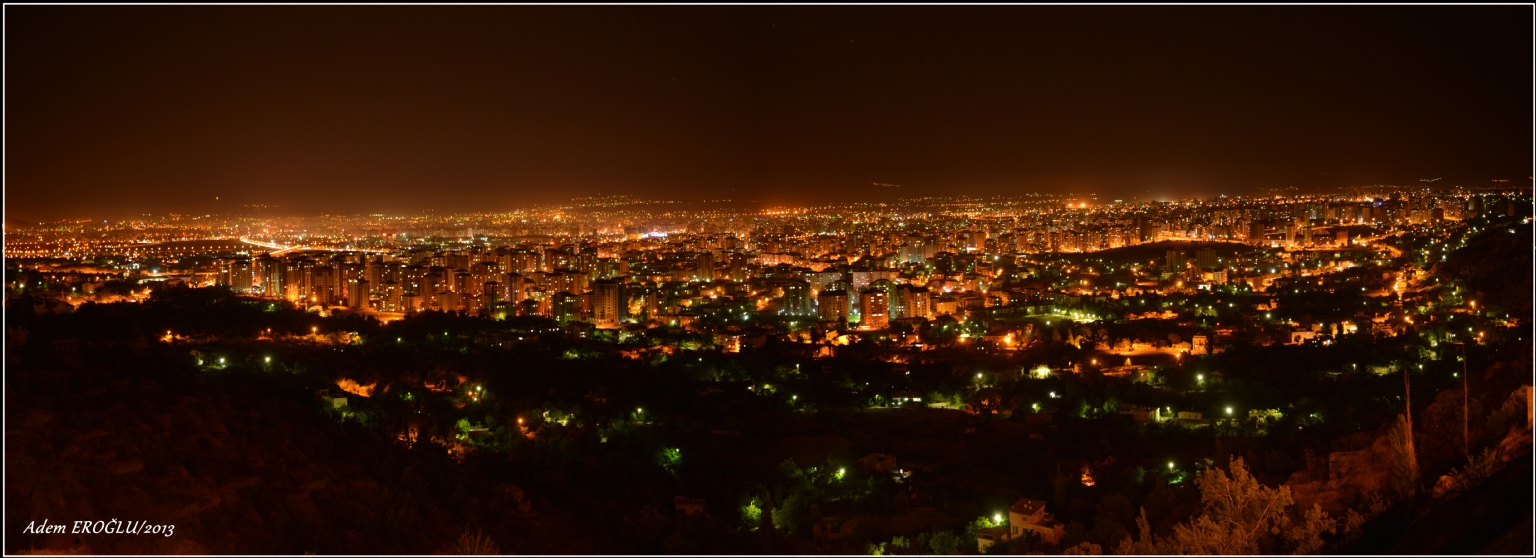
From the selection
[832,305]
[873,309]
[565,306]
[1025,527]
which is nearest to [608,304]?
[565,306]

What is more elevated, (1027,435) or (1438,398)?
(1438,398)

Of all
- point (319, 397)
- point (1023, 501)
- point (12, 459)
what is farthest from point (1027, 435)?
point (12, 459)

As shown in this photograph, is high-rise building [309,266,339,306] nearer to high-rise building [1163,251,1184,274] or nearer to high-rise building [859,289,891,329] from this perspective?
high-rise building [859,289,891,329]

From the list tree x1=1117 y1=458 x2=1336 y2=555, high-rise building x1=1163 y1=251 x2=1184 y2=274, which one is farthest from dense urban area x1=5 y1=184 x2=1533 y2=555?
high-rise building x1=1163 y1=251 x2=1184 y2=274

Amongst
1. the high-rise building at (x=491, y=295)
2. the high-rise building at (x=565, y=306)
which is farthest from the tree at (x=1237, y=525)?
the high-rise building at (x=491, y=295)

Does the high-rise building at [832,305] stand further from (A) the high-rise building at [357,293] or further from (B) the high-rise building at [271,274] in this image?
(B) the high-rise building at [271,274]

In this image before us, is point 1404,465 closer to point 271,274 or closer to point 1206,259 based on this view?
point 1206,259

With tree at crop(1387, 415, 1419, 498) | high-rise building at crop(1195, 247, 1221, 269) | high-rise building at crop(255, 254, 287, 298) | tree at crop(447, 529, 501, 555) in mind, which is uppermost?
tree at crop(1387, 415, 1419, 498)

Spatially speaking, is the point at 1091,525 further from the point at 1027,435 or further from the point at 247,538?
the point at 247,538
